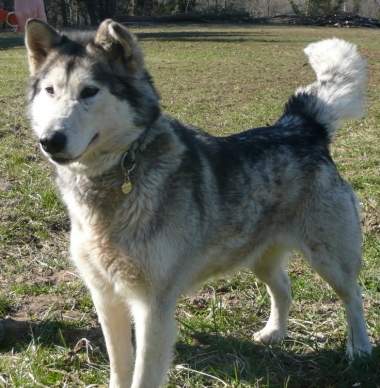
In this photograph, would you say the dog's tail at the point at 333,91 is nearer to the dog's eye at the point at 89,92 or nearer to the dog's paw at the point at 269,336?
the dog's paw at the point at 269,336

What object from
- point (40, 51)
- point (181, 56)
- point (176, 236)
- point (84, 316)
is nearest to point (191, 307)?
point (84, 316)

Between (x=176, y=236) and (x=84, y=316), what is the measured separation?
51.0 inches

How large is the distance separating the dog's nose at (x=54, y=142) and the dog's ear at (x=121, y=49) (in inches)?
21.8

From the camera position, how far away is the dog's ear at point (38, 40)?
2984 millimetres

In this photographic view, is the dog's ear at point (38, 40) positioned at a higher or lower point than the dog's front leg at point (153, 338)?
higher

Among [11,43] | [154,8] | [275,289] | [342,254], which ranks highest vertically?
[342,254]

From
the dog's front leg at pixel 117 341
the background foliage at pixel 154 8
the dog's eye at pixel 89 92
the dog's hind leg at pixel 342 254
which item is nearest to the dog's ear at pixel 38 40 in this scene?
the dog's eye at pixel 89 92

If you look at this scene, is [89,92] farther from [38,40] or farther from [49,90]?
[38,40]

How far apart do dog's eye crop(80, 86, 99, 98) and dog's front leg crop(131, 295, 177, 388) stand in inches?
43.3

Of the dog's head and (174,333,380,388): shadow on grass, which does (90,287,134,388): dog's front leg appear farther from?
the dog's head

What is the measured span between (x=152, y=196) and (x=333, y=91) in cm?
164

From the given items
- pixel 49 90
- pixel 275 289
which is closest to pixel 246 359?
pixel 275 289

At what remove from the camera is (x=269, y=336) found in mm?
3752

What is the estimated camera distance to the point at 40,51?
3.12 meters
